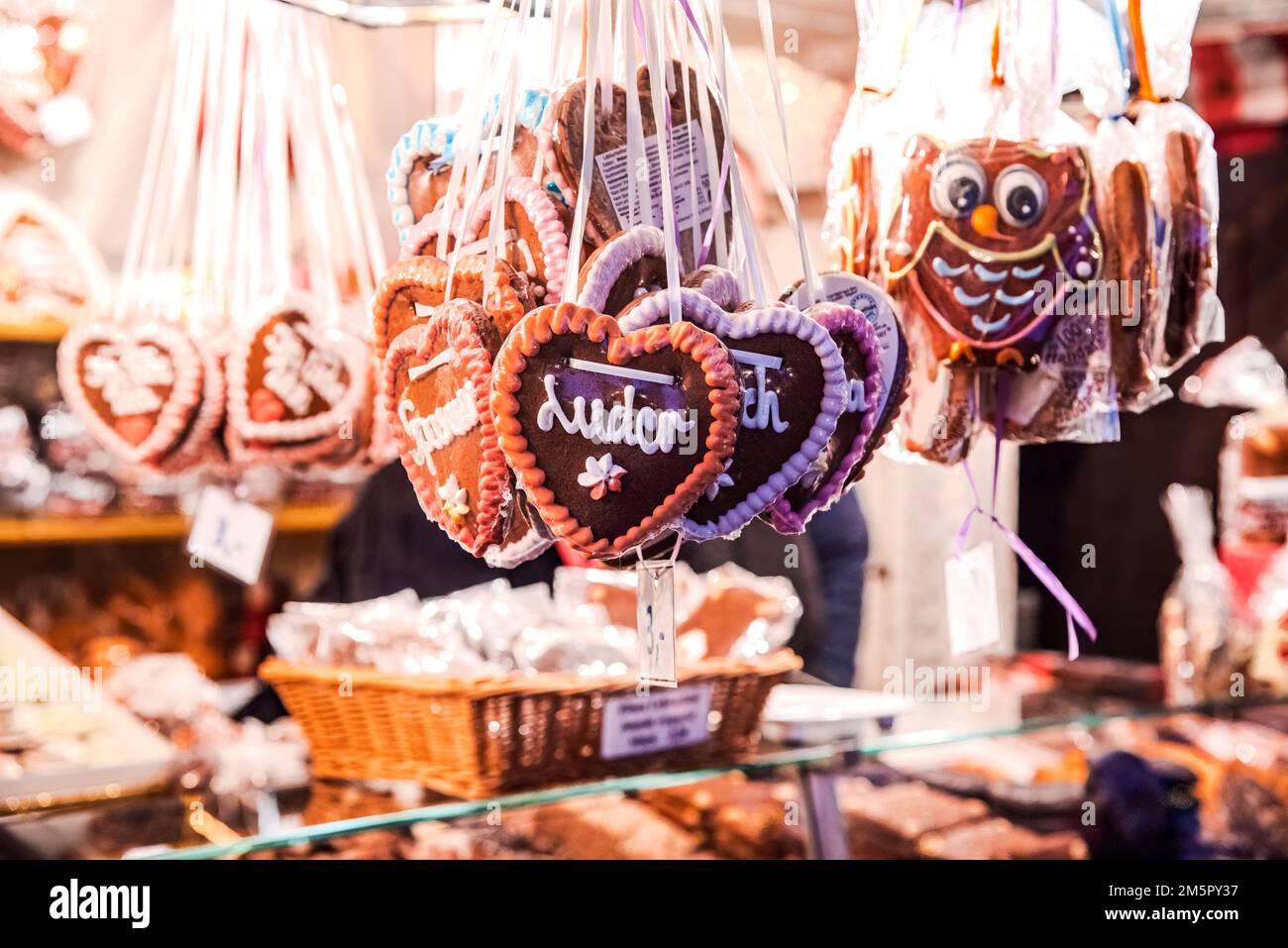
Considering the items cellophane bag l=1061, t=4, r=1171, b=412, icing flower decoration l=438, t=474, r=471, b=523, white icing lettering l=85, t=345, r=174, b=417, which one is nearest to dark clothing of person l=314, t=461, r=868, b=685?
white icing lettering l=85, t=345, r=174, b=417

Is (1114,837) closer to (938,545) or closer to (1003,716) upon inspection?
(1003,716)

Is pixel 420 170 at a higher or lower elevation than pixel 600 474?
higher

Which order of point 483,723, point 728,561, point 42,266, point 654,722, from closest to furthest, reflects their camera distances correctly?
point 483,723, point 654,722, point 728,561, point 42,266

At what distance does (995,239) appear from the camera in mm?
1040

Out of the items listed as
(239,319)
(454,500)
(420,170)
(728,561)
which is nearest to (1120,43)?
(420,170)

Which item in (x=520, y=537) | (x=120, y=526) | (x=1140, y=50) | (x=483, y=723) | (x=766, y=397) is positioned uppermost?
(x=1140, y=50)

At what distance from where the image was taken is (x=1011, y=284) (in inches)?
41.0

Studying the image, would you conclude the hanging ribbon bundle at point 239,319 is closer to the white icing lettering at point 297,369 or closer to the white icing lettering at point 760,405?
the white icing lettering at point 297,369

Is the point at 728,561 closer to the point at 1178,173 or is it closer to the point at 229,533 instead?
the point at 229,533

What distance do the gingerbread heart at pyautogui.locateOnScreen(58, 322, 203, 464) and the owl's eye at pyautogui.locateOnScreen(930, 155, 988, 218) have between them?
0.81 meters

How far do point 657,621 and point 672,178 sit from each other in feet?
1.05

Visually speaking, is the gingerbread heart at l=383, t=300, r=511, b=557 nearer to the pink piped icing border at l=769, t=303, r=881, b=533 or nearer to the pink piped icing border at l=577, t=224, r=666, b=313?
the pink piped icing border at l=577, t=224, r=666, b=313

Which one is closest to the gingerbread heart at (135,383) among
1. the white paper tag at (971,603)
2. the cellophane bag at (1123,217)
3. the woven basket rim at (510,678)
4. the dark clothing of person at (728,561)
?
the woven basket rim at (510,678)

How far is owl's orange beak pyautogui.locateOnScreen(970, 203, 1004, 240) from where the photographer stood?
3.39ft
